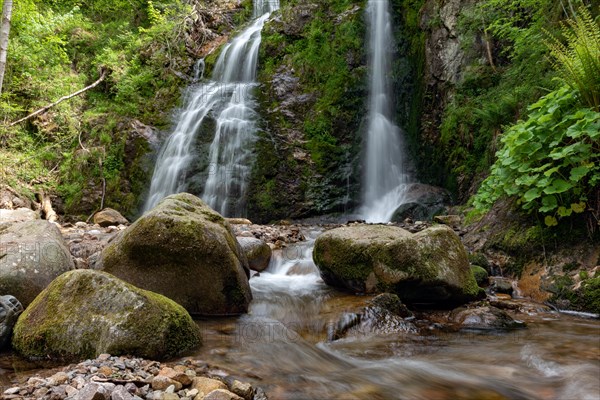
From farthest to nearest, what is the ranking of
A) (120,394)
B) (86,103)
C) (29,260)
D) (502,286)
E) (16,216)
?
(86,103) → (16,216) → (502,286) → (29,260) → (120,394)

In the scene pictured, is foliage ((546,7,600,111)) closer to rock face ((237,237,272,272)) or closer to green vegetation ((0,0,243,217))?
rock face ((237,237,272,272))

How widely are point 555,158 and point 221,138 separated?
33.8 feet

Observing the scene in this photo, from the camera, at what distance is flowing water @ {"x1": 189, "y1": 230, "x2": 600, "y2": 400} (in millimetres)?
2600

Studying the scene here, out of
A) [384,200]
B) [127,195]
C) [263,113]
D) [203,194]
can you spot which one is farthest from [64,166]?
[384,200]

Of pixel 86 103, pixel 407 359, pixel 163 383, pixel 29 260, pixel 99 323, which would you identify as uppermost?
pixel 86 103

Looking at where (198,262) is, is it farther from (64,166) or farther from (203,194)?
(64,166)

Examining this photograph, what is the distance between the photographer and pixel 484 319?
A: 3.80 m

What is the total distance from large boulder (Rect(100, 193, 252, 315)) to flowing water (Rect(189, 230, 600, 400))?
0.37m

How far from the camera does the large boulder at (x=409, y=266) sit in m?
4.31

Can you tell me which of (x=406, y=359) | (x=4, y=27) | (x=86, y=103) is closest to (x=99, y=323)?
(x=406, y=359)

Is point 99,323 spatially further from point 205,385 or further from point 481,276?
point 481,276

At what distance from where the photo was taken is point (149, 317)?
3008mm

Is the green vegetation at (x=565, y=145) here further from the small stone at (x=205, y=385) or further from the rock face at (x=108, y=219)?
the rock face at (x=108, y=219)

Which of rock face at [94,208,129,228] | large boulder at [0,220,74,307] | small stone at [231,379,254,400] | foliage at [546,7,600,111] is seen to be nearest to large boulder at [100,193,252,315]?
large boulder at [0,220,74,307]
